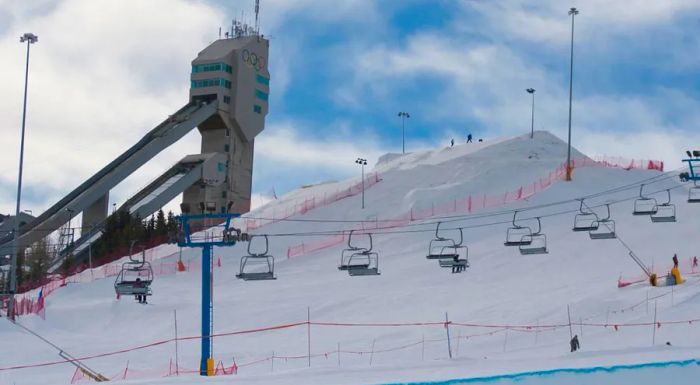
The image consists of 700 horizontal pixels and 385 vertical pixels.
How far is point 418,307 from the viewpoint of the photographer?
117ft

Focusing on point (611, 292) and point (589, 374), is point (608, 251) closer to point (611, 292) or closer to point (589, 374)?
point (611, 292)

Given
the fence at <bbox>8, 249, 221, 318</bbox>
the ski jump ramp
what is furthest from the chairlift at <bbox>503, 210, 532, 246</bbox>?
the ski jump ramp

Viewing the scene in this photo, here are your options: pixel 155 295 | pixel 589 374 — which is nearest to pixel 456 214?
pixel 155 295

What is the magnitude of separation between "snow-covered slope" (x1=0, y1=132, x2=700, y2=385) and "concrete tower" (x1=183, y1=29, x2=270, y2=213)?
21203 mm

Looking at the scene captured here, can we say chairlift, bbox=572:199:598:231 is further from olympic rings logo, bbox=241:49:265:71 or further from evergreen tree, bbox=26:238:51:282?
olympic rings logo, bbox=241:49:265:71

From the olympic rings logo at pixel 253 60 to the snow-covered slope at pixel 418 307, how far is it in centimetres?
2495

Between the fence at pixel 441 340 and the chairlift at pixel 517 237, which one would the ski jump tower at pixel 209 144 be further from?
the fence at pixel 441 340

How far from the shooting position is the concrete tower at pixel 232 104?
265 feet

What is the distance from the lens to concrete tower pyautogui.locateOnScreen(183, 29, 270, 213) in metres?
80.6

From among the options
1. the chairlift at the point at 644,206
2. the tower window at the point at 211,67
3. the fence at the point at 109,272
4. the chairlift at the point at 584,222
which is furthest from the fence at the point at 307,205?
the chairlift at the point at 644,206

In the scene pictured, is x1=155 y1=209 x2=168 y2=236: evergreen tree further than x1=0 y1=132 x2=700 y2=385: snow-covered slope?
Yes

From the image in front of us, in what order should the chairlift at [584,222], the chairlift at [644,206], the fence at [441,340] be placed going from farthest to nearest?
the chairlift at [644,206] < the chairlift at [584,222] < the fence at [441,340]

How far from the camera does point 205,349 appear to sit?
2470 cm

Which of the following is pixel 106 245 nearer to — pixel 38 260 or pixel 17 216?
pixel 38 260
